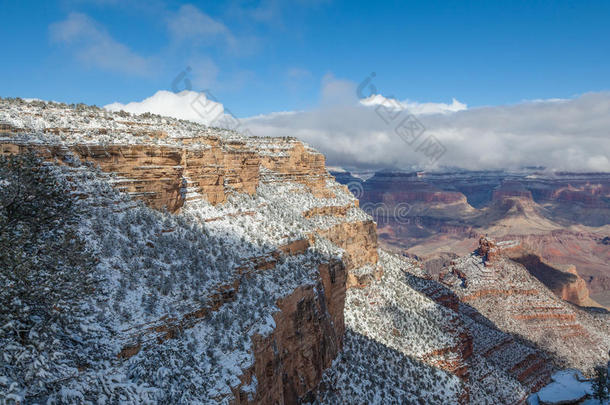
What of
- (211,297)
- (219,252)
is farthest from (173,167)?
(211,297)

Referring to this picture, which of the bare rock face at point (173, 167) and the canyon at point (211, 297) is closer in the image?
the canyon at point (211, 297)

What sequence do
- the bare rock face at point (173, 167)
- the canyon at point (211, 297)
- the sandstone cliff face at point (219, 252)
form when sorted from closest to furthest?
1. the canyon at point (211, 297)
2. the sandstone cliff face at point (219, 252)
3. the bare rock face at point (173, 167)

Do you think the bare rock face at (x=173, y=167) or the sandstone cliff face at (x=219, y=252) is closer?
the sandstone cliff face at (x=219, y=252)

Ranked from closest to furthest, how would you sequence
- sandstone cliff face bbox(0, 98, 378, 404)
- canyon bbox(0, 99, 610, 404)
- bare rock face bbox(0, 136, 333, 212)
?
canyon bbox(0, 99, 610, 404), sandstone cliff face bbox(0, 98, 378, 404), bare rock face bbox(0, 136, 333, 212)

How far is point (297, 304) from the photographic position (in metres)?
23.7

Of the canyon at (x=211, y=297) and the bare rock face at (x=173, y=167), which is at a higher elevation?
the bare rock face at (x=173, y=167)

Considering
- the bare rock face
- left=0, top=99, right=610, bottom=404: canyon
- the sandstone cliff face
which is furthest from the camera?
the bare rock face

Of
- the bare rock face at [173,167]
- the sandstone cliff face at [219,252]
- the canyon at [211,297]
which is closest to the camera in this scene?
the canyon at [211,297]

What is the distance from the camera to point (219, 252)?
77.2ft

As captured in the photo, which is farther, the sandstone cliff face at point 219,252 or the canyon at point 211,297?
the sandstone cliff face at point 219,252

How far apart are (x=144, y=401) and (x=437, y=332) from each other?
38310mm

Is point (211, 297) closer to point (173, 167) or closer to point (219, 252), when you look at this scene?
point (219, 252)

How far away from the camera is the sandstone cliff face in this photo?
53.6 feet

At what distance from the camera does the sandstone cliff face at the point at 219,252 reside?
53.6 feet
